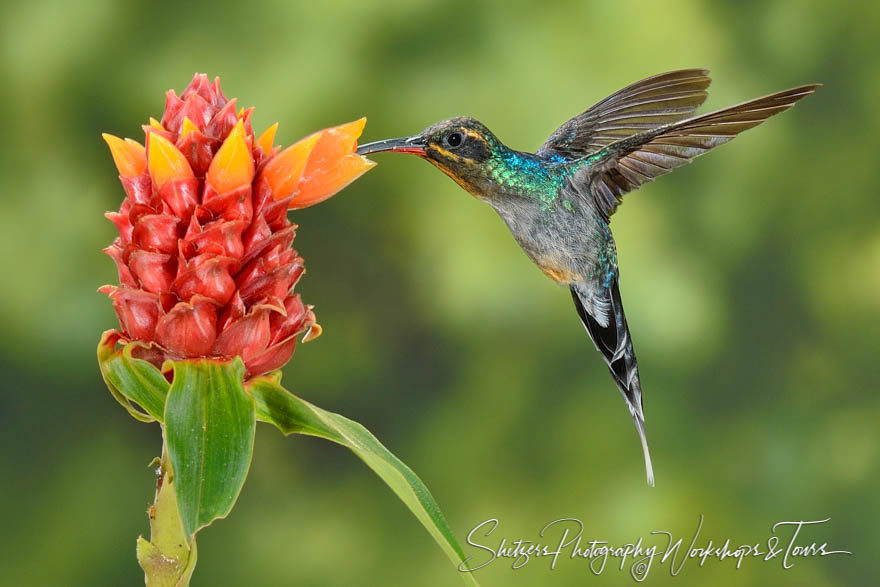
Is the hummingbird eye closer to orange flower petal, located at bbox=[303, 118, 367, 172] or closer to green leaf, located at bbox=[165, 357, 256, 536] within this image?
orange flower petal, located at bbox=[303, 118, 367, 172]

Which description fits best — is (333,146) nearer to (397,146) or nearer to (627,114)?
(397,146)

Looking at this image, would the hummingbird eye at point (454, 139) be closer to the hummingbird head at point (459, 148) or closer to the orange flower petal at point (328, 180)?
the hummingbird head at point (459, 148)

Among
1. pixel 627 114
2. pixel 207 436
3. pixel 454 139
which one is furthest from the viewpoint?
pixel 627 114

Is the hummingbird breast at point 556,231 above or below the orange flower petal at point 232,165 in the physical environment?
below

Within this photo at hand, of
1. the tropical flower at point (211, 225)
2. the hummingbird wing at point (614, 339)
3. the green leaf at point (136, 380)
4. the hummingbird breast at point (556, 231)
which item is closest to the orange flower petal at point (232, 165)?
the tropical flower at point (211, 225)

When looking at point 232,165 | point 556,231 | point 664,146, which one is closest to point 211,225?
point 232,165

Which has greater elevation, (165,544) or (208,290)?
(208,290)

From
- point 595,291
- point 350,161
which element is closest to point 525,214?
point 595,291

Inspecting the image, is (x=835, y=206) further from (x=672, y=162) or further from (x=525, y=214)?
(x=525, y=214)

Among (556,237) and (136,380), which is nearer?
(136,380)

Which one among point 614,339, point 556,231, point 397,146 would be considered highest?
point 397,146
